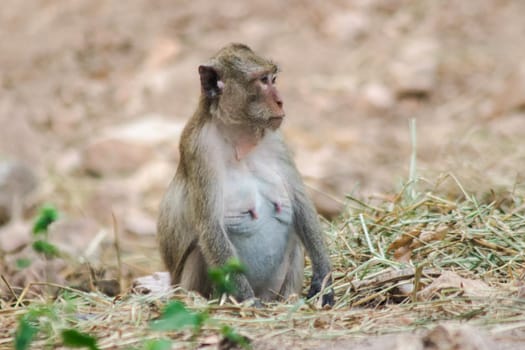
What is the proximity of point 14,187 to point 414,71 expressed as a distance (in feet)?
16.3

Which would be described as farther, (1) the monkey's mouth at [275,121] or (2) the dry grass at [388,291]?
(1) the monkey's mouth at [275,121]

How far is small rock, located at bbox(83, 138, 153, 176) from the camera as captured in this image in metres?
11.6

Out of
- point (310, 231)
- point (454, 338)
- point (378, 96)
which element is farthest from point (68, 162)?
point (454, 338)

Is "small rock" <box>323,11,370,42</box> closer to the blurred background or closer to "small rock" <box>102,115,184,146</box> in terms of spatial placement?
the blurred background

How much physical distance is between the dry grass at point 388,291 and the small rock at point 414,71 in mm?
5413

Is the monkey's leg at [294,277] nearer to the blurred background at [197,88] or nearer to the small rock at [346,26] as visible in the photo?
the blurred background at [197,88]

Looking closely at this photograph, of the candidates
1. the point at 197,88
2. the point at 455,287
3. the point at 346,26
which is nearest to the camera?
the point at 455,287

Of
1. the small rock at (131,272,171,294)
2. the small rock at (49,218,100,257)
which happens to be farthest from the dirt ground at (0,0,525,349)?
→ the small rock at (131,272,171,294)

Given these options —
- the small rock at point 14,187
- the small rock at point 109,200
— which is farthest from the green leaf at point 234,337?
the small rock at point 14,187

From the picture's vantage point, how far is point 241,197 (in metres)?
6.09

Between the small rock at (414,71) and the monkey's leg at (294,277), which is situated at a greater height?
the small rock at (414,71)

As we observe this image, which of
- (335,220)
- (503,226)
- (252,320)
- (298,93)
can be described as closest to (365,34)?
(298,93)

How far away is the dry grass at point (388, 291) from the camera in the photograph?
4762mm

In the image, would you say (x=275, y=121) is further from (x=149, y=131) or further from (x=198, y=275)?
(x=149, y=131)
